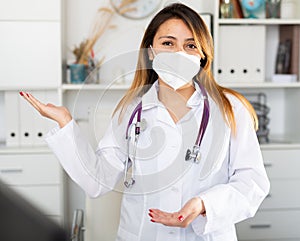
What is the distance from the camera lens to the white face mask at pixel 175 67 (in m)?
1.18

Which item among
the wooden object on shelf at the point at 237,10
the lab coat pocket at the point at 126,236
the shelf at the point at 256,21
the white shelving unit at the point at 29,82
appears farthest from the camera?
the wooden object on shelf at the point at 237,10

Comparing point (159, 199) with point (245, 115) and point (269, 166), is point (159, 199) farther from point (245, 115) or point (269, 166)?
point (269, 166)

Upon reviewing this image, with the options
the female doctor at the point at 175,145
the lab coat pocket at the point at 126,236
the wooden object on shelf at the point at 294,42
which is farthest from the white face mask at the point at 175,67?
the wooden object on shelf at the point at 294,42

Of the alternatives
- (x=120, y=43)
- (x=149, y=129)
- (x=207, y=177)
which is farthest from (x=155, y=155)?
(x=120, y=43)

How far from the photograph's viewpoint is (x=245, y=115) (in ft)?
4.51

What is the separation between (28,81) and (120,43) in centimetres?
58

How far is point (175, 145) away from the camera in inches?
47.4

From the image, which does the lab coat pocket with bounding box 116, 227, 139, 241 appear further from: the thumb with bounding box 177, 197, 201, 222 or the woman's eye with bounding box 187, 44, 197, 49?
the woman's eye with bounding box 187, 44, 197, 49

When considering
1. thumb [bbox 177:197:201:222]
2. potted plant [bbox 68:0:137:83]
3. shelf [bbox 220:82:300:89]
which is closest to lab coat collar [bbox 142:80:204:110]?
thumb [bbox 177:197:201:222]

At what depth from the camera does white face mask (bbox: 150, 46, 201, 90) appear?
1.18m

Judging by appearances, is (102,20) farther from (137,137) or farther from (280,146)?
(137,137)

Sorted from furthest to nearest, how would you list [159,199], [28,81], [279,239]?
[279,239] → [28,81] → [159,199]

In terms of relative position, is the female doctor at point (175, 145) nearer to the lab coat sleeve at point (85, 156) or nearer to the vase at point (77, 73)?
the lab coat sleeve at point (85, 156)

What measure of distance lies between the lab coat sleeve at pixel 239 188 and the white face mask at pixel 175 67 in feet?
0.71
